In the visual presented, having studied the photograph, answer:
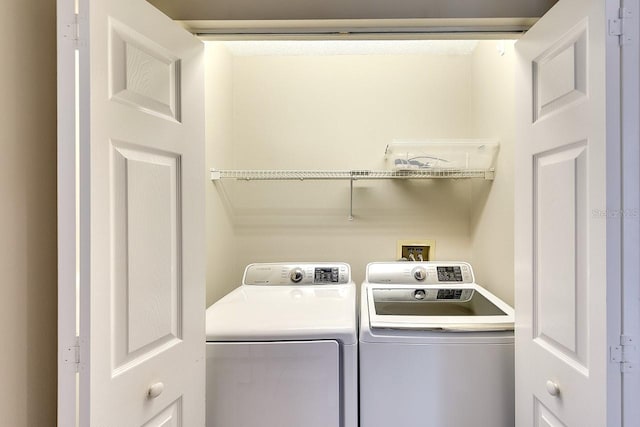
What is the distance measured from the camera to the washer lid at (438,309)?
146 centimetres

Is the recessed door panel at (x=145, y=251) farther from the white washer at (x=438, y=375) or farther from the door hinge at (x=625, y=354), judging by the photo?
the door hinge at (x=625, y=354)

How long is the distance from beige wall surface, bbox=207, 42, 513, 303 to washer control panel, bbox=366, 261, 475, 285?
238mm

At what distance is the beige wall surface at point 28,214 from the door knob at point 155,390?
256mm

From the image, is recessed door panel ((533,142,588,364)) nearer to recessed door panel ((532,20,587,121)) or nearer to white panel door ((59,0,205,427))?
recessed door panel ((532,20,587,121))

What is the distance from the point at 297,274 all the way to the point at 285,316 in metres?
0.71

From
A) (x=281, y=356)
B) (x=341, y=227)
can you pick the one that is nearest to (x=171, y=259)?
(x=281, y=356)

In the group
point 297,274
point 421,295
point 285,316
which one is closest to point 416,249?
point 421,295

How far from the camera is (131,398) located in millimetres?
986

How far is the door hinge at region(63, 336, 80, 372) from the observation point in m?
0.86

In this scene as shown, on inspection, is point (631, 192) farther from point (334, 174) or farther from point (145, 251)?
point (334, 174)

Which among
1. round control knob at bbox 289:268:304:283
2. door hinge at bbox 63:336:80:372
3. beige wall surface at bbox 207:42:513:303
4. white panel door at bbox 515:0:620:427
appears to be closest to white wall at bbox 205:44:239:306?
beige wall surface at bbox 207:42:513:303

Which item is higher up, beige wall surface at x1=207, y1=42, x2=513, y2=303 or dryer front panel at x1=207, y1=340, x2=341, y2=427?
beige wall surface at x1=207, y1=42, x2=513, y2=303

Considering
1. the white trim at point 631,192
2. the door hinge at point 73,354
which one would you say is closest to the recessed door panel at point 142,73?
the door hinge at point 73,354

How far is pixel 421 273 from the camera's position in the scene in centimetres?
227
